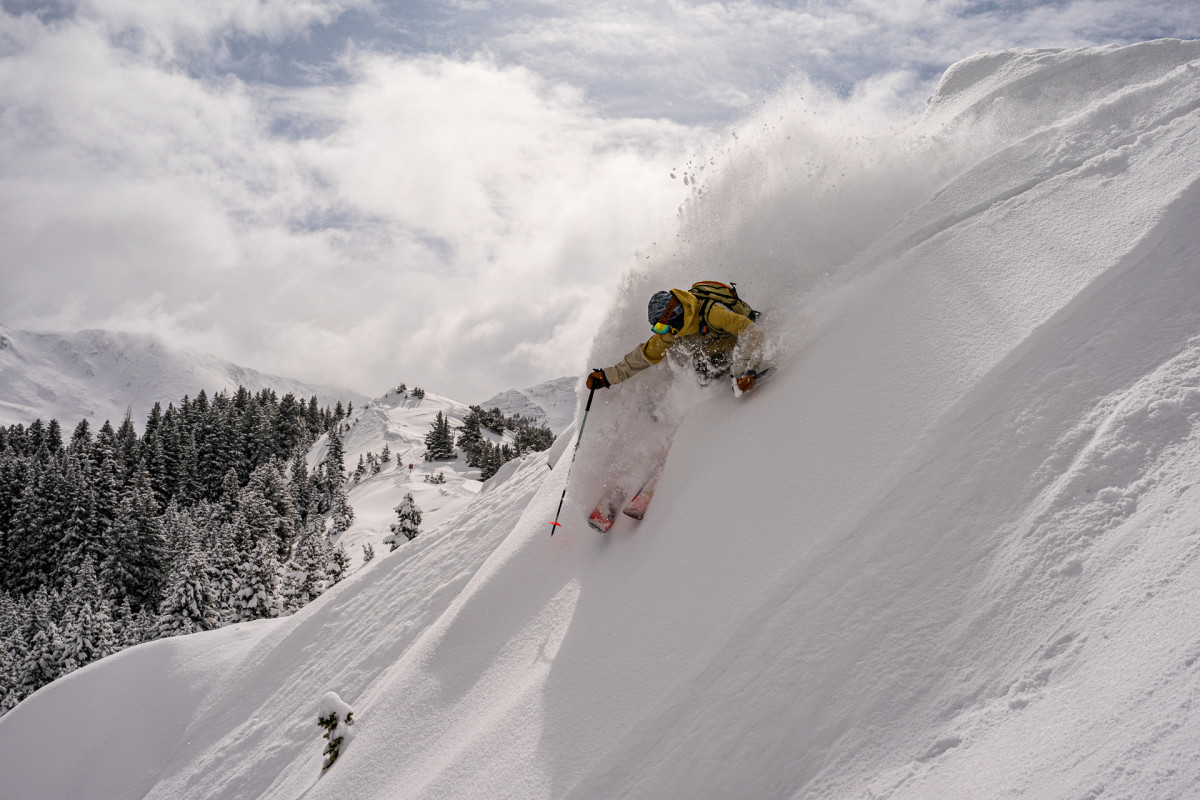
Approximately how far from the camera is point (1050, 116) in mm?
7125

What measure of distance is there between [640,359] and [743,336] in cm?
115

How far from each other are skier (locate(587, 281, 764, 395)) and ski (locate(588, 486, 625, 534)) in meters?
1.42

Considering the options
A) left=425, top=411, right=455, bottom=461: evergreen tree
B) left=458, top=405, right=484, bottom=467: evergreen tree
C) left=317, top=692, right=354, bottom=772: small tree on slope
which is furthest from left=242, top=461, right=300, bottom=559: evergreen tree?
left=317, top=692, right=354, bottom=772: small tree on slope

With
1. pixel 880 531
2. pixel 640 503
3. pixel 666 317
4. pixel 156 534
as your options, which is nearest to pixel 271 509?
pixel 156 534

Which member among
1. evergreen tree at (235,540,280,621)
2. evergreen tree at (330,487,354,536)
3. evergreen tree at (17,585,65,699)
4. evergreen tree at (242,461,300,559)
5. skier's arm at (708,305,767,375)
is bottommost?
skier's arm at (708,305,767,375)

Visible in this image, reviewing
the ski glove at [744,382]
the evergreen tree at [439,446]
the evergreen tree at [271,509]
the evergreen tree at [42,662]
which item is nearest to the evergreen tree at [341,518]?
the evergreen tree at [271,509]

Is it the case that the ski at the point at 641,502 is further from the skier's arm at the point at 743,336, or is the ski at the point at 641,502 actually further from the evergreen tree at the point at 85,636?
the evergreen tree at the point at 85,636

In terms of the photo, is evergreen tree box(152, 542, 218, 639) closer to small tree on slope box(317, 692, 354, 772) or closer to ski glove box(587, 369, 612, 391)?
small tree on slope box(317, 692, 354, 772)

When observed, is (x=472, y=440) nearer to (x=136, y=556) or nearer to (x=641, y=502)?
(x=136, y=556)

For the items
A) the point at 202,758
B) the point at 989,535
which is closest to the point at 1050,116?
the point at 989,535

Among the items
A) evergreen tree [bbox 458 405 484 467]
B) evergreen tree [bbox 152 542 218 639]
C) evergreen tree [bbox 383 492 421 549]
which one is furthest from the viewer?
evergreen tree [bbox 458 405 484 467]

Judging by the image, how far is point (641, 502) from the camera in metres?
6.05

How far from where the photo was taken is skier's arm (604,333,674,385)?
6.53m

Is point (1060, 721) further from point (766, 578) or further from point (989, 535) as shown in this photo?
point (766, 578)
